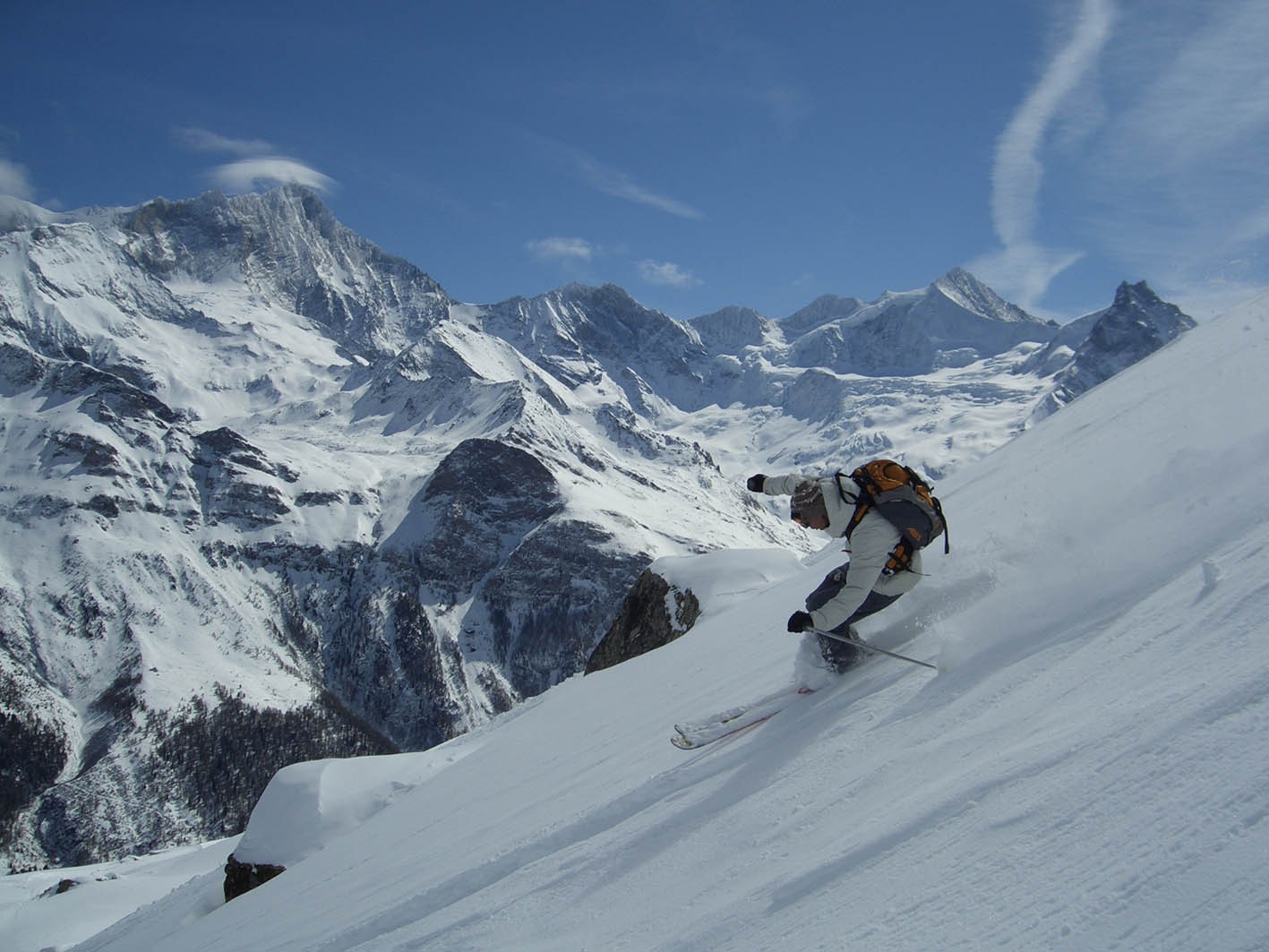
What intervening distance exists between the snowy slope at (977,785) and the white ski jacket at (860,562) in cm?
42

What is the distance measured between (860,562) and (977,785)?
10.6 feet

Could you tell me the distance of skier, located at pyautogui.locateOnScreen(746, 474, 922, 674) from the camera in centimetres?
687

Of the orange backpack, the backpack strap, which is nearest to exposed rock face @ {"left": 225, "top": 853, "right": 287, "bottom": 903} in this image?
the backpack strap

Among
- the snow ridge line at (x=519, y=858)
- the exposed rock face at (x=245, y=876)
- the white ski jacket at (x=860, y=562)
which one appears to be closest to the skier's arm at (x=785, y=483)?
the white ski jacket at (x=860, y=562)

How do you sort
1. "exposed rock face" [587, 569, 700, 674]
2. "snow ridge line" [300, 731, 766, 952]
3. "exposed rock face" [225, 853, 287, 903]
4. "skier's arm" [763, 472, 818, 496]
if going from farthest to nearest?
"exposed rock face" [587, 569, 700, 674], "exposed rock face" [225, 853, 287, 903], "skier's arm" [763, 472, 818, 496], "snow ridge line" [300, 731, 766, 952]

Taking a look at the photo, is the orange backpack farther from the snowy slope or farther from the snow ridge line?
the snow ridge line

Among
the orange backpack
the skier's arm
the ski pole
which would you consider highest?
the skier's arm

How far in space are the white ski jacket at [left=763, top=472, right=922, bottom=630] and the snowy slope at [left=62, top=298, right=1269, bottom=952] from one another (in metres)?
0.42

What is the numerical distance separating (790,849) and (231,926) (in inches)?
364

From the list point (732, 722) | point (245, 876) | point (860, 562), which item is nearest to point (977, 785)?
point (860, 562)

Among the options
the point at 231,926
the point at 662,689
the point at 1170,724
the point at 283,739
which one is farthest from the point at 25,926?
the point at 283,739

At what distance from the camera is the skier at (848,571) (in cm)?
687

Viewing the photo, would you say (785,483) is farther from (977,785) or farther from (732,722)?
(977,785)

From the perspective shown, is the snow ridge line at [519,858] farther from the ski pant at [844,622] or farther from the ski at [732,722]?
the ski pant at [844,622]
